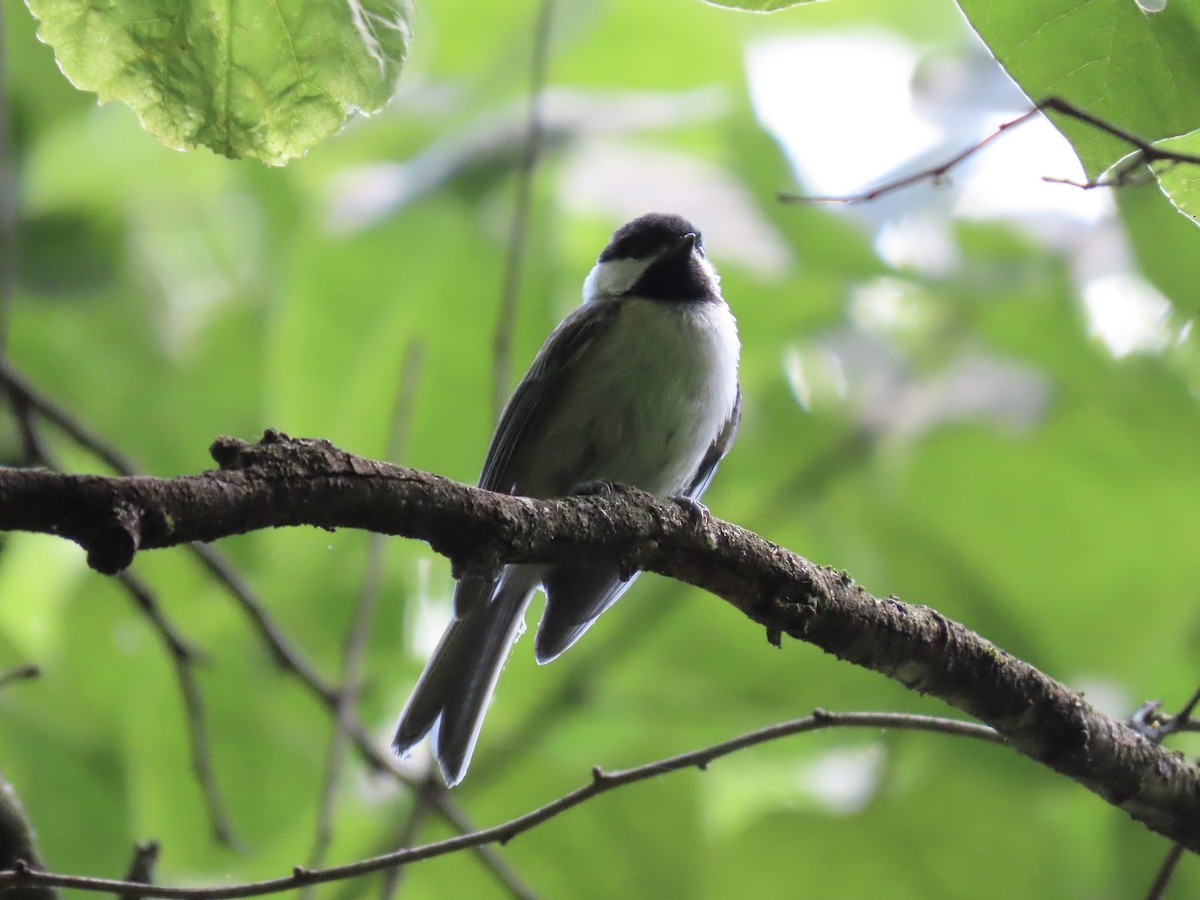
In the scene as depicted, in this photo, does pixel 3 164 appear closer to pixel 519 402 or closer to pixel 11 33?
pixel 11 33

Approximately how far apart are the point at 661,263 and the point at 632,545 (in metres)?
2.25

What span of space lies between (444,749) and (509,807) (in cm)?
31

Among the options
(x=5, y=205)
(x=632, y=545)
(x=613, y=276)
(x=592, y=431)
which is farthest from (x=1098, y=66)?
(x=5, y=205)

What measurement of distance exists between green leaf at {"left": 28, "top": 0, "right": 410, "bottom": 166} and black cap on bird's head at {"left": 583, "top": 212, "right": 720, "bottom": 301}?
7.43ft

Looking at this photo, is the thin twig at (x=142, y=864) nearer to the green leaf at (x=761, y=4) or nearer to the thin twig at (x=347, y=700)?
the thin twig at (x=347, y=700)

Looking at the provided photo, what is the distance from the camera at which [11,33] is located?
12.7ft

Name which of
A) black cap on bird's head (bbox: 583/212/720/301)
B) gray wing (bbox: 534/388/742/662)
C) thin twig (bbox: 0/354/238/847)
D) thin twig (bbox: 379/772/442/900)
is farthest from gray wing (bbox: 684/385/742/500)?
thin twig (bbox: 0/354/238/847)

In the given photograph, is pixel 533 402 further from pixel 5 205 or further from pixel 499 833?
pixel 499 833

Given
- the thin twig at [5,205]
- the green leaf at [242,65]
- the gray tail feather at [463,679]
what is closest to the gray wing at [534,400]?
the gray tail feather at [463,679]

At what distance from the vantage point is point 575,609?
3217mm

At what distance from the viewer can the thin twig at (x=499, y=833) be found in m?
1.69

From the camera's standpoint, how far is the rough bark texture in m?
1.17

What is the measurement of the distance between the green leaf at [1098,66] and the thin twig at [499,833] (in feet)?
3.46

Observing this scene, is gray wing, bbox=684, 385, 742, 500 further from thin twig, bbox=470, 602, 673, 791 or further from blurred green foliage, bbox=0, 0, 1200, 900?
thin twig, bbox=470, 602, 673, 791
